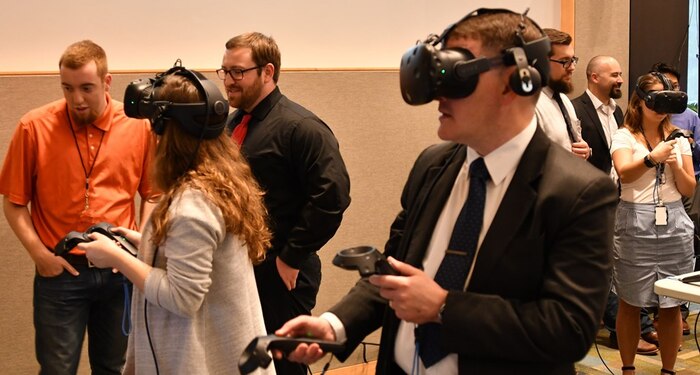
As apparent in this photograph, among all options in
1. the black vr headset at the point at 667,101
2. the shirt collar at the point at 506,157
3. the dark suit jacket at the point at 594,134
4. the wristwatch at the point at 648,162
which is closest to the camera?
the shirt collar at the point at 506,157

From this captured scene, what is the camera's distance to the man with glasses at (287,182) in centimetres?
327

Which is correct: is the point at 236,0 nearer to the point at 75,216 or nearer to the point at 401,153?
the point at 401,153

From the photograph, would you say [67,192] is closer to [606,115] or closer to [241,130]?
[241,130]

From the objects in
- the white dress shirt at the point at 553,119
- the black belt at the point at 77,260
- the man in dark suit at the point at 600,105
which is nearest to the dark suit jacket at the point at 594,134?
the man in dark suit at the point at 600,105

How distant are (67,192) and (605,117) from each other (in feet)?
11.5

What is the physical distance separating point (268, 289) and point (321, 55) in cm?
168

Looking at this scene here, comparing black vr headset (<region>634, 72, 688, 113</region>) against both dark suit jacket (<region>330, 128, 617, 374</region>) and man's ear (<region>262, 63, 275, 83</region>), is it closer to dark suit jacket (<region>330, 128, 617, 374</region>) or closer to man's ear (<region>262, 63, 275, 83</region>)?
man's ear (<region>262, 63, 275, 83</region>)

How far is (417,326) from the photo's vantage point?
5.35ft

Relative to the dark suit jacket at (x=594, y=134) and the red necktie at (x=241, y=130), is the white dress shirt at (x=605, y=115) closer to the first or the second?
the dark suit jacket at (x=594, y=134)

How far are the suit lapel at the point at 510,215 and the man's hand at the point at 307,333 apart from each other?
325mm

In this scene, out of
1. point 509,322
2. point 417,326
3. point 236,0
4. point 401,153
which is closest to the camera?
point 509,322

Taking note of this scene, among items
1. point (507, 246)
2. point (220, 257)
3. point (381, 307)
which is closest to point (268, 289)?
point (220, 257)

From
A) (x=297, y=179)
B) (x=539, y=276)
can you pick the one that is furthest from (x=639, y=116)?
(x=539, y=276)

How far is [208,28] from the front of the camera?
4238 millimetres
